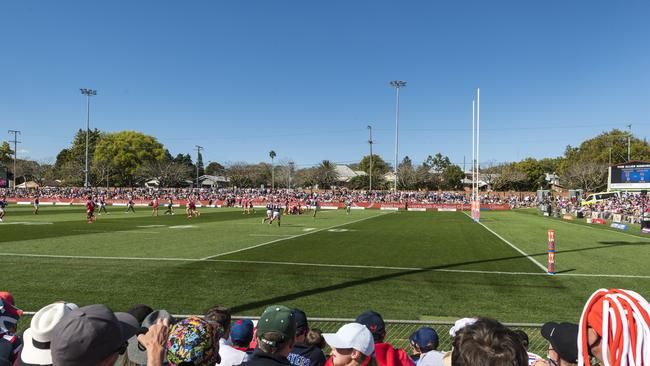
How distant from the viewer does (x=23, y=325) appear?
800 cm

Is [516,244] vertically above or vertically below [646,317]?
below

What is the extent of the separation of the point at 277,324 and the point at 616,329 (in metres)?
2.09

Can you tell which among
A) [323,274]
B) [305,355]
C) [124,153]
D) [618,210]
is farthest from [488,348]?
[124,153]

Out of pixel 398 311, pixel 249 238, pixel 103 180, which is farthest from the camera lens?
pixel 103 180

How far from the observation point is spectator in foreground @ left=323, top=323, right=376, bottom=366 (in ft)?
11.2

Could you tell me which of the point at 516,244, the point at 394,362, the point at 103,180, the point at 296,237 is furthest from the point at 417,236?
the point at 103,180

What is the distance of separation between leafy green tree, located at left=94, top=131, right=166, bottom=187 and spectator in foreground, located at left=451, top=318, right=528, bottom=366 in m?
119

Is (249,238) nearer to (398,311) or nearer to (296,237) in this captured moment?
(296,237)

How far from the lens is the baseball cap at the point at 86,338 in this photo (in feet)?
7.83

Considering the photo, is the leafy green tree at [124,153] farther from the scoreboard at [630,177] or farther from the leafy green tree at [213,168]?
the scoreboard at [630,177]

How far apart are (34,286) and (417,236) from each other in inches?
747

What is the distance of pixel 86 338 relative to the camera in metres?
2.42

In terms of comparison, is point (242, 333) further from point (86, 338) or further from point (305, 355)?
point (86, 338)

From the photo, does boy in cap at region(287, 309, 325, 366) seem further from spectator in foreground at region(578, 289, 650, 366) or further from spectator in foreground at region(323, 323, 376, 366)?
spectator in foreground at region(578, 289, 650, 366)
